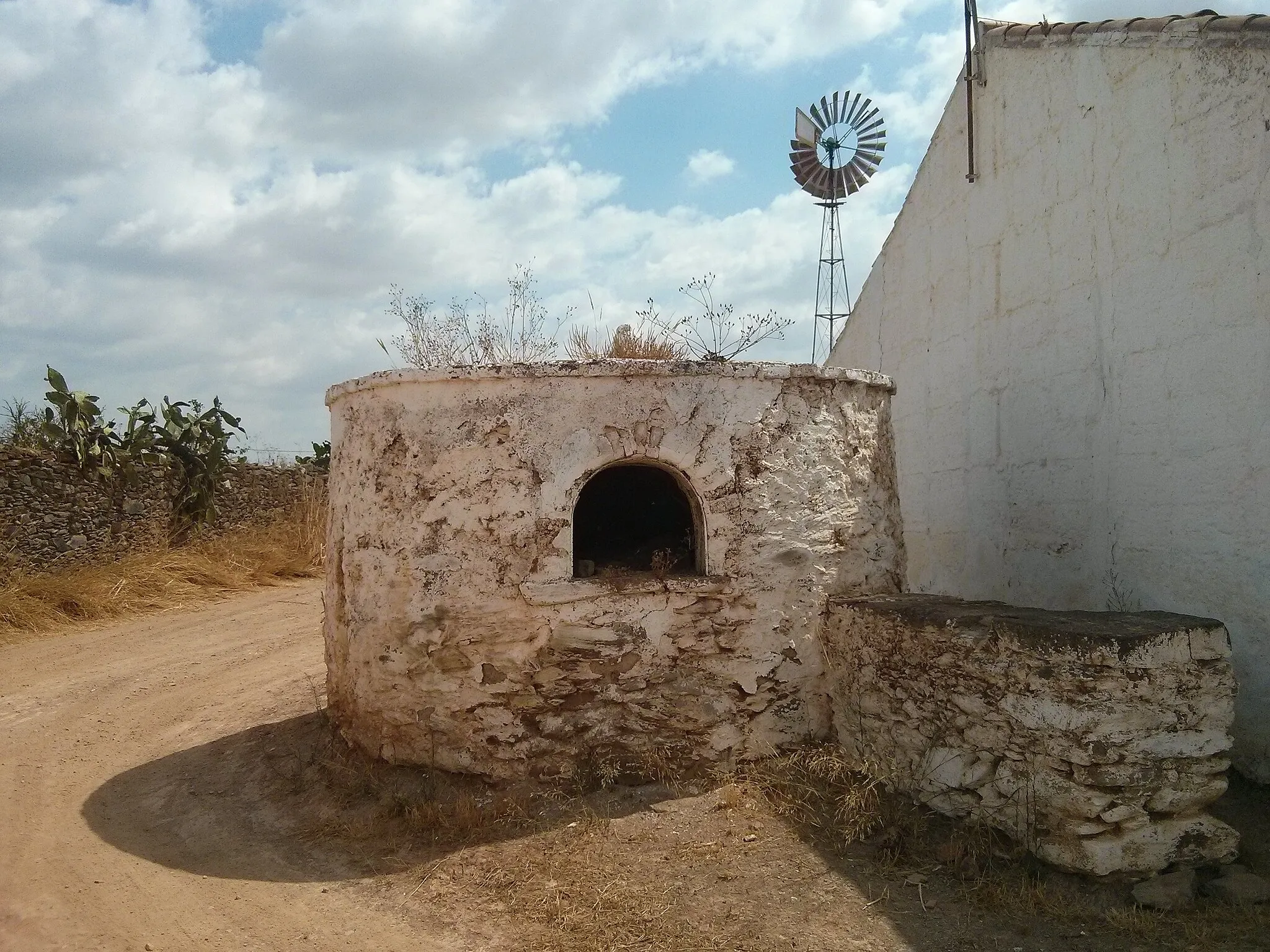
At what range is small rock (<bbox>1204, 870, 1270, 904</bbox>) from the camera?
4082 millimetres

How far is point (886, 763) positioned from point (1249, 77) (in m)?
4.13

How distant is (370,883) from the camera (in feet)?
15.6

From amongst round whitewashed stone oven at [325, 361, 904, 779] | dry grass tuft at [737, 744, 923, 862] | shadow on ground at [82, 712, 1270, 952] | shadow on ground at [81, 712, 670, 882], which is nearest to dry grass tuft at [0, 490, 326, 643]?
shadow on ground at [81, 712, 670, 882]

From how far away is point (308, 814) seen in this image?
5.59m

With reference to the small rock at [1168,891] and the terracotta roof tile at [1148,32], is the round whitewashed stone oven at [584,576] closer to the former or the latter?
the small rock at [1168,891]

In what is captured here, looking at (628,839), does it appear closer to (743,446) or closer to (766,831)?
(766,831)

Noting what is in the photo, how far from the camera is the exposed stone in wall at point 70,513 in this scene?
11039 millimetres

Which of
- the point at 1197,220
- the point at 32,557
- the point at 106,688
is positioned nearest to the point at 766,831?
the point at 1197,220

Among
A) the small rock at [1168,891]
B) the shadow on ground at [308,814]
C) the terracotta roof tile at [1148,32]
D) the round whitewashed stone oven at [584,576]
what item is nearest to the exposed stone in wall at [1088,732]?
the small rock at [1168,891]

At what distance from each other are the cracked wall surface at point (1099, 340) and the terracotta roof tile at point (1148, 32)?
3cm

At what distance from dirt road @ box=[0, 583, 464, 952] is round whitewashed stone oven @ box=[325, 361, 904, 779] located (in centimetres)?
110

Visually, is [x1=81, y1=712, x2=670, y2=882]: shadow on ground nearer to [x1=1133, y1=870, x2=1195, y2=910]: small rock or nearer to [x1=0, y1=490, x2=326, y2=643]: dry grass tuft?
[x1=1133, y1=870, x2=1195, y2=910]: small rock

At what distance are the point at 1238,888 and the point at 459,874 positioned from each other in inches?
136

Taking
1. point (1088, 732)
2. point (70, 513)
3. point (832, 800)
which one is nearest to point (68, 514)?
point (70, 513)
